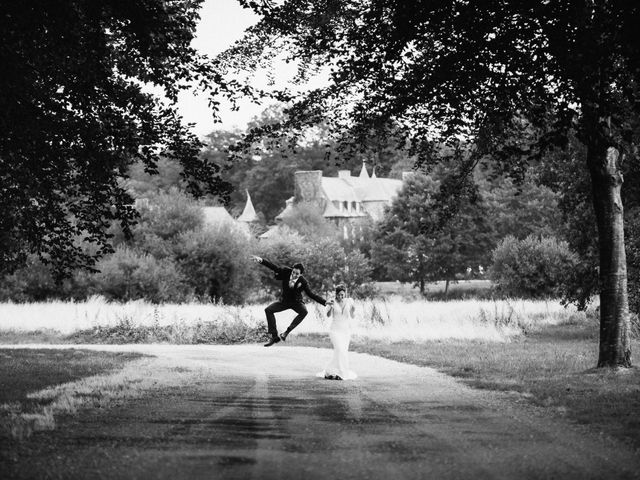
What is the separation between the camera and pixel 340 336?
55.0 ft

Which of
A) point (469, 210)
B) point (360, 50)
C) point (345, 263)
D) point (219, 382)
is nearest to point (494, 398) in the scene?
point (219, 382)

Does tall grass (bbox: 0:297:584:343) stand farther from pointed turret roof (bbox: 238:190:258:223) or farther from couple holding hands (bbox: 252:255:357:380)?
pointed turret roof (bbox: 238:190:258:223)

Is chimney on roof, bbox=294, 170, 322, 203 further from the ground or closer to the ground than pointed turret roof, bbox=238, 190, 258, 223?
further from the ground

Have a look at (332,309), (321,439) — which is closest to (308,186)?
(332,309)

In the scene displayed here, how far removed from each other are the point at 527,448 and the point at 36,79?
1040 centimetres

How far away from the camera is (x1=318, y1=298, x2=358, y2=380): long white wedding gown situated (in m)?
16.1

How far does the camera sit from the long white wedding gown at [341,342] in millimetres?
16141

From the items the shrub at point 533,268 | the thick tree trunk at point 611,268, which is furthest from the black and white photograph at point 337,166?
the shrub at point 533,268

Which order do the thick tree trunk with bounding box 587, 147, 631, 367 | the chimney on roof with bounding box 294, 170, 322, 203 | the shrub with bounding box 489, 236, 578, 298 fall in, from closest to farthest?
the thick tree trunk with bounding box 587, 147, 631, 367 → the shrub with bounding box 489, 236, 578, 298 → the chimney on roof with bounding box 294, 170, 322, 203

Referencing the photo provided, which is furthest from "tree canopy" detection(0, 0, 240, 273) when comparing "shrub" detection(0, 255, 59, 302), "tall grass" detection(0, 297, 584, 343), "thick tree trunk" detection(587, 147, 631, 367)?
"shrub" detection(0, 255, 59, 302)

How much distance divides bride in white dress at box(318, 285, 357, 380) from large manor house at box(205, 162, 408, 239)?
94.9m

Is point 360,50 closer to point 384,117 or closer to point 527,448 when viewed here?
point 384,117

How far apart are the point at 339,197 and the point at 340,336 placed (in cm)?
10408

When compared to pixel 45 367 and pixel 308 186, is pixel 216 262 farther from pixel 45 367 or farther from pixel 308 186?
pixel 308 186
